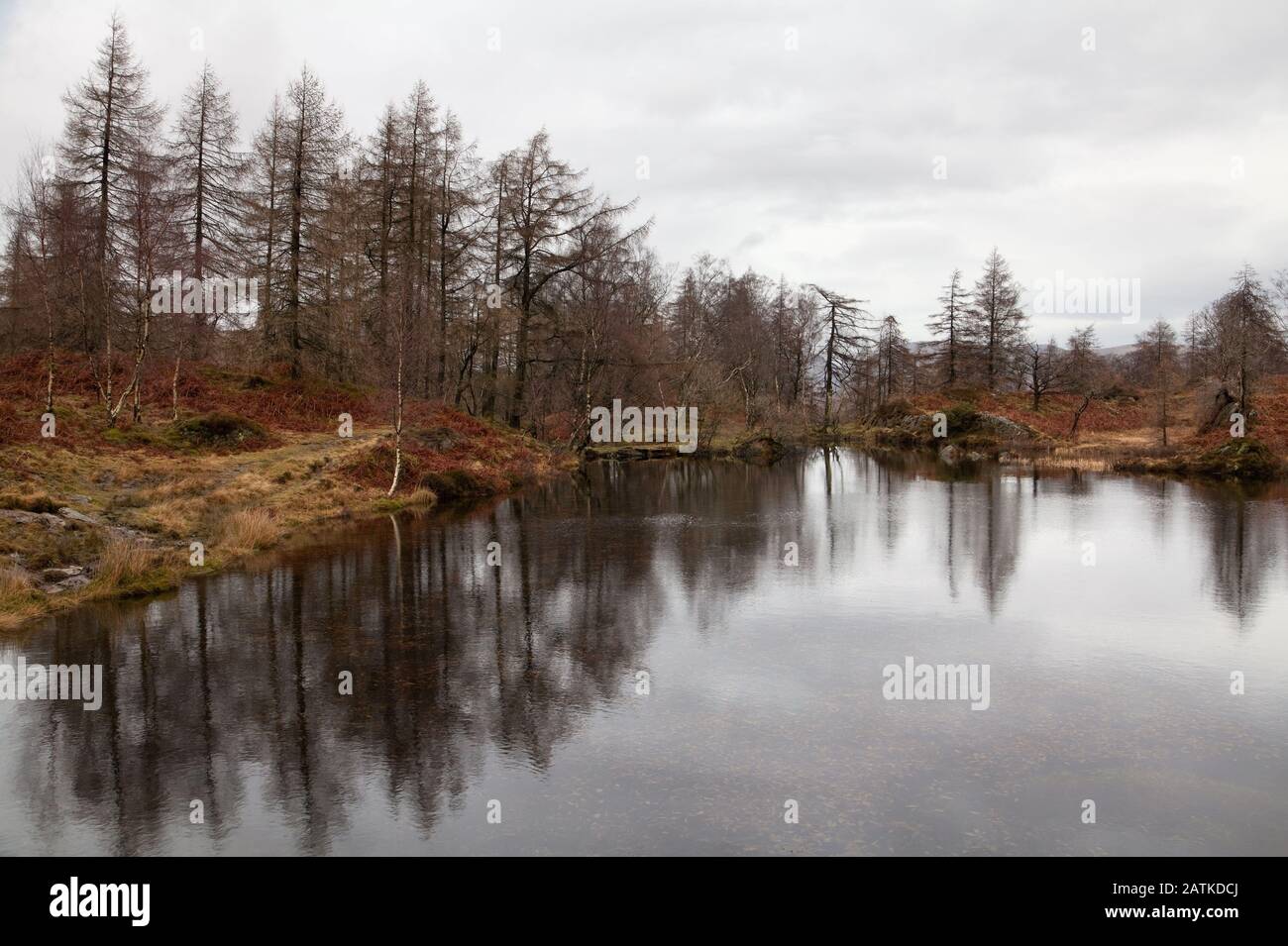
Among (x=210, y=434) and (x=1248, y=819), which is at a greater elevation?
(x=210, y=434)

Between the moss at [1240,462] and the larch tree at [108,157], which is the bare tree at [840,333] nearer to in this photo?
the moss at [1240,462]

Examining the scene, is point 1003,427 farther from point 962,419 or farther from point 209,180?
point 209,180

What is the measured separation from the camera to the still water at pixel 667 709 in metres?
7.17

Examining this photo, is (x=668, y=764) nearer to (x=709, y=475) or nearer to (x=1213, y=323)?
(x=709, y=475)

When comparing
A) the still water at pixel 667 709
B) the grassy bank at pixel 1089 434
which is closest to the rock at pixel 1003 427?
the grassy bank at pixel 1089 434

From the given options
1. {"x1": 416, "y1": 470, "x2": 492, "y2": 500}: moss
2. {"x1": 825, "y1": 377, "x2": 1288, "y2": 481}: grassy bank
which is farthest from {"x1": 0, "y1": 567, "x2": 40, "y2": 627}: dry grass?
{"x1": 825, "y1": 377, "x2": 1288, "y2": 481}: grassy bank
